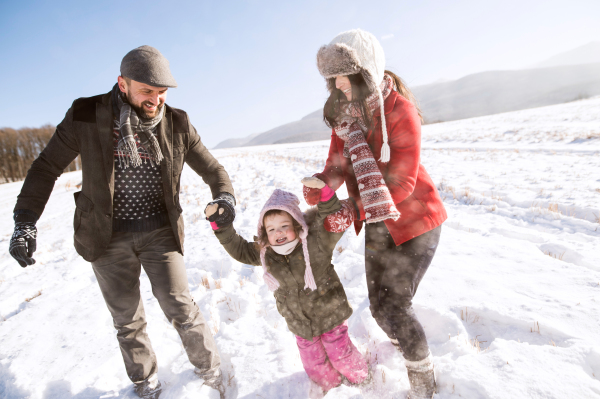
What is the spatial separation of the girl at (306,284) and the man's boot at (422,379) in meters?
0.39

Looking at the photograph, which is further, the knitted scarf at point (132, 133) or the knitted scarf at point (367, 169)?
the knitted scarf at point (132, 133)

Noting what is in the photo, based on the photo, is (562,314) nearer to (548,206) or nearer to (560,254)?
(560,254)

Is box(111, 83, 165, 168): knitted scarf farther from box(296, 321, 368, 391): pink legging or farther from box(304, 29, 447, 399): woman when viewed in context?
box(296, 321, 368, 391): pink legging

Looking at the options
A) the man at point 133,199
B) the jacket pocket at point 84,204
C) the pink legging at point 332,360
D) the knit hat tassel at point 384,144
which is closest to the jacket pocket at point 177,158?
the man at point 133,199

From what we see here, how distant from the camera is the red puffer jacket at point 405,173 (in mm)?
1591

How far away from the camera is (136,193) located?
6.58ft

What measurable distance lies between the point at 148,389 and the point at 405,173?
2447 mm

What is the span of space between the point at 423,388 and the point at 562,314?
1.34 m

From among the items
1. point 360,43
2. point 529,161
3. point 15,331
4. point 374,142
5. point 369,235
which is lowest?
point 529,161

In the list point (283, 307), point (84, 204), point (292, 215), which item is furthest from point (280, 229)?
point (84, 204)

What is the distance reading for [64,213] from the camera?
26.8ft

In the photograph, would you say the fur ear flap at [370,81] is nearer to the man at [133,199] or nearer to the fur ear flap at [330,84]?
the fur ear flap at [330,84]

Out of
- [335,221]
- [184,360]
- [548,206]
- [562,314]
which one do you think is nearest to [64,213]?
[184,360]

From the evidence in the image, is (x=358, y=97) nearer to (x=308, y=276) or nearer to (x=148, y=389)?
(x=308, y=276)
